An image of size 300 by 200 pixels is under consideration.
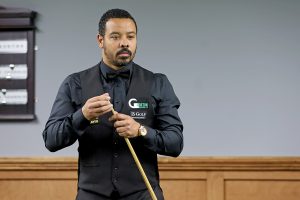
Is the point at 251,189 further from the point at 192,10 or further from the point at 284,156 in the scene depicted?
the point at 192,10

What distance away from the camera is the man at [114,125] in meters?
2.35

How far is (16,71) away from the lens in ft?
15.2

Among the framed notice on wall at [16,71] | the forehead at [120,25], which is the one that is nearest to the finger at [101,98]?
the forehead at [120,25]

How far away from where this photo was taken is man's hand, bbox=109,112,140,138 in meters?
2.24

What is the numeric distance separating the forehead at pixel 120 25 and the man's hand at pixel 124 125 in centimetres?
29

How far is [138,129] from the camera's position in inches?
90.3

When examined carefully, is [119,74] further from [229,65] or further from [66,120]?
[229,65]

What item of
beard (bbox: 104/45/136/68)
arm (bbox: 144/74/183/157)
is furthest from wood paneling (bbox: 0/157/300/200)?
beard (bbox: 104/45/136/68)

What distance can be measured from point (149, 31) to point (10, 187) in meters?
1.35

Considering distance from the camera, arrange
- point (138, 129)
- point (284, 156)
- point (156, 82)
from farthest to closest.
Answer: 1. point (284, 156)
2. point (156, 82)
3. point (138, 129)

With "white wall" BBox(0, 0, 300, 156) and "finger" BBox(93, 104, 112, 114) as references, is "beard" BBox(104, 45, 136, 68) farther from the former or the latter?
"white wall" BBox(0, 0, 300, 156)

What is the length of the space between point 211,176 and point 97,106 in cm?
241

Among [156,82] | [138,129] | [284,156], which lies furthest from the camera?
[284,156]

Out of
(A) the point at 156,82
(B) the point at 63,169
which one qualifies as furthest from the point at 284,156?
(A) the point at 156,82
